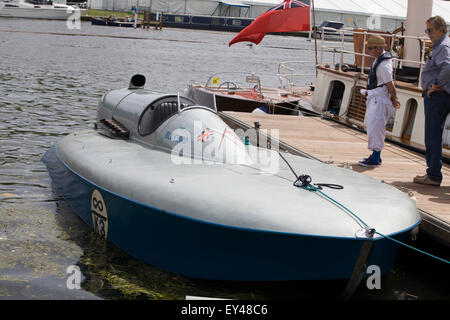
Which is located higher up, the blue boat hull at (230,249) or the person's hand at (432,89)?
the person's hand at (432,89)

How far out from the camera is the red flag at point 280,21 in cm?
1741

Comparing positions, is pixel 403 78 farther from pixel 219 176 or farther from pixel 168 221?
pixel 168 221

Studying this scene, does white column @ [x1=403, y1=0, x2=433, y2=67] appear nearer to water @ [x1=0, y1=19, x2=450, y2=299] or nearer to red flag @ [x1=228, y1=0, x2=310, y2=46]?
red flag @ [x1=228, y1=0, x2=310, y2=46]

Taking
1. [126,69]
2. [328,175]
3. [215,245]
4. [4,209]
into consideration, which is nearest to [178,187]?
[215,245]

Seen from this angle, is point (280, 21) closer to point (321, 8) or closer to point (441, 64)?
point (441, 64)

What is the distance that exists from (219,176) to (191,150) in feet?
3.64

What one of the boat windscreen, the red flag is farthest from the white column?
the boat windscreen

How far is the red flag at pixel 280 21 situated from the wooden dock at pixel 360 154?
10.6 feet

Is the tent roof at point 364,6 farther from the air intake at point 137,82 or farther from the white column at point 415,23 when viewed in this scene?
the air intake at point 137,82

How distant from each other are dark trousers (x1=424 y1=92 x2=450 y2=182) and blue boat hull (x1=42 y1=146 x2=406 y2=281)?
→ 2444 mm

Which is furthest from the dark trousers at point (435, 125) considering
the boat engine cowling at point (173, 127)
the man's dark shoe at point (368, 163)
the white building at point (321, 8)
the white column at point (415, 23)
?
the white building at point (321, 8)

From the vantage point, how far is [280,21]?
1788 cm

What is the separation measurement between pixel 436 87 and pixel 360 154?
3012 millimetres

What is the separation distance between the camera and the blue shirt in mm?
8172
